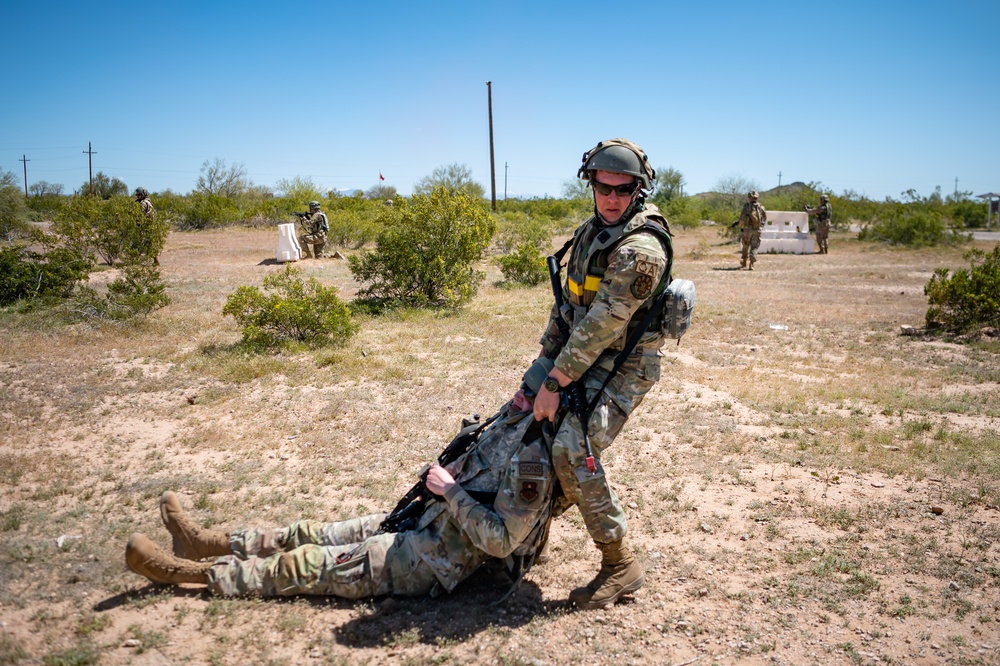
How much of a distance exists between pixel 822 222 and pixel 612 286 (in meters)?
20.5

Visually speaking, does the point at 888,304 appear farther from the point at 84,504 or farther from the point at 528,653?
the point at 84,504

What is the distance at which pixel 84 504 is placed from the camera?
13.8ft

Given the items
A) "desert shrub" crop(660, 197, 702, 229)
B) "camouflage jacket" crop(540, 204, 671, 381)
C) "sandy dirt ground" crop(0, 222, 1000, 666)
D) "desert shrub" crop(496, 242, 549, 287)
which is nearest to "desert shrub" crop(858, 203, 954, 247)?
"desert shrub" crop(660, 197, 702, 229)

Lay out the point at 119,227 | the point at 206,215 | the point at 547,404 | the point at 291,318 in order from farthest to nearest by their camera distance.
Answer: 1. the point at 206,215
2. the point at 119,227
3. the point at 291,318
4. the point at 547,404

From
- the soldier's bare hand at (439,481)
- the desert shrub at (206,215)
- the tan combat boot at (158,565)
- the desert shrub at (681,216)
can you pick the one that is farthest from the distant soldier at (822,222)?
the desert shrub at (206,215)

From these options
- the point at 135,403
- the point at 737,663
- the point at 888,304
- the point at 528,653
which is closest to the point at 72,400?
the point at 135,403

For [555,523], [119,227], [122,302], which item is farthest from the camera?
[119,227]

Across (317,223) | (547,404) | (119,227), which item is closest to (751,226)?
(317,223)

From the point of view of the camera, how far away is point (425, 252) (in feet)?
35.3

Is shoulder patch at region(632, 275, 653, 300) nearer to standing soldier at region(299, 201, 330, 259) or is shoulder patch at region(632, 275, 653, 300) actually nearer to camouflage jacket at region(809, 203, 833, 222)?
standing soldier at region(299, 201, 330, 259)

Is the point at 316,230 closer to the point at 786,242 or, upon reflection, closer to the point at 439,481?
the point at 786,242

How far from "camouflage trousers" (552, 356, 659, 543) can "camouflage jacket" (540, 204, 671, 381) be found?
0.10 m

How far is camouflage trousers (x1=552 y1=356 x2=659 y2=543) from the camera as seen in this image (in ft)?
9.68

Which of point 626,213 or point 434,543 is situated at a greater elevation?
point 626,213
